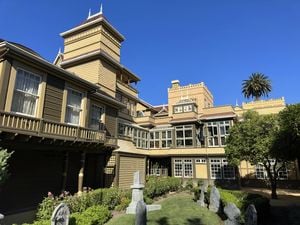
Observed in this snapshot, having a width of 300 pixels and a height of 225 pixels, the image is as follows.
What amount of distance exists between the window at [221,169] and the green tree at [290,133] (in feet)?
35.7

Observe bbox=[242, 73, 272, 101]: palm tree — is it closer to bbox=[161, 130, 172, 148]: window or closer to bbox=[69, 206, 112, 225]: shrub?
bbox=[161, 130, 172, 148]: window

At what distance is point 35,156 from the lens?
1237cm

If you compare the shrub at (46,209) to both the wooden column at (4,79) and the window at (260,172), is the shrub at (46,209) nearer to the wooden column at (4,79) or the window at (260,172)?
the wooden column at (4,79)

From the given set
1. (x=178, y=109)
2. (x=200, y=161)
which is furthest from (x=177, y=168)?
(x=178, y=109)

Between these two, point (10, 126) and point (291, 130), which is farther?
point (291, 130)

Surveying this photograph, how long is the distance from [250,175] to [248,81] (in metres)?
27.0

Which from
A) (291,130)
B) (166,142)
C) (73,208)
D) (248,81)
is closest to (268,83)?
(248,81)

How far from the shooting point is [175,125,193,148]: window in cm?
2766

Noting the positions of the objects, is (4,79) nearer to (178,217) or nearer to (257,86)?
(178,217)

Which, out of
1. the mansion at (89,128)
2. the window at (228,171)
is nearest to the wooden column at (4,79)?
the mansion at (89,128)

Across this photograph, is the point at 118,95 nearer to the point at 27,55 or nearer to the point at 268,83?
the point at 27,55

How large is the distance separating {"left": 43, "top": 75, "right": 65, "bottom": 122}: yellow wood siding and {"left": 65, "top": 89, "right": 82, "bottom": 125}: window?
72 centimetres

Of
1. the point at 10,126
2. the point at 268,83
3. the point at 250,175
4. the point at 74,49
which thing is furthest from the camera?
the point at 268,83

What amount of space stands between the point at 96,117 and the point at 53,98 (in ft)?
16.1
